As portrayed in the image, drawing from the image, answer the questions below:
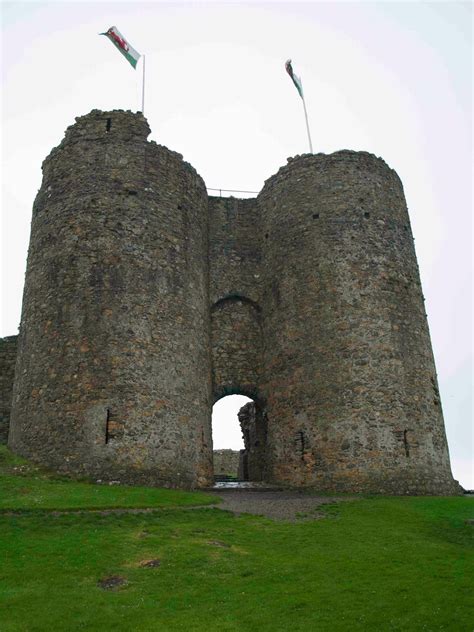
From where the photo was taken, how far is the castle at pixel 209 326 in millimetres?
19734

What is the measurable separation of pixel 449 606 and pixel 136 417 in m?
12.0

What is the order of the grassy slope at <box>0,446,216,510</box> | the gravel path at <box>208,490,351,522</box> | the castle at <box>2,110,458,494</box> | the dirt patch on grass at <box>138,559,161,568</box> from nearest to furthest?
the dirt patch on grass at <box>138,559,161,568</box>, the grassy slope at <box>0,446,216,510</box>, the gravel path at <box>208,490,351,522</box>, the castle at <box>2,110,458,494</box>

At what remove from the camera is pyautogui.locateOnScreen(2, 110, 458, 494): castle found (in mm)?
19734

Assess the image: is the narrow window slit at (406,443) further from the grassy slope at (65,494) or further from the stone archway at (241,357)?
the grassy slope at (65,494)

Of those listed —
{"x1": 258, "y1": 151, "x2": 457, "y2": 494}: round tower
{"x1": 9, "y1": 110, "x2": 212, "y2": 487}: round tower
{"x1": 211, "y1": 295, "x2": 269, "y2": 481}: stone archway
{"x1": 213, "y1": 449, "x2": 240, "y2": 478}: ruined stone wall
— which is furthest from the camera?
{"x1": 213, "y1": 449, "x2": 240, "y2": 478}: ruined stone wall

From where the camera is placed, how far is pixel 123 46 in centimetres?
2655

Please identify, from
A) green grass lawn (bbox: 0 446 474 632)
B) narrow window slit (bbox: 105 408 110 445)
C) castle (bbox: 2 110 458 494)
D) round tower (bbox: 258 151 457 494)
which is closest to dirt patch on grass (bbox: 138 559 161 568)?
green grass lawn (bbox: 0 446 474 632)

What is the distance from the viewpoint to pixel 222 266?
25.9 metres

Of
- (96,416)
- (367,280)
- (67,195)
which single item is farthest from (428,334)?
(67,195)

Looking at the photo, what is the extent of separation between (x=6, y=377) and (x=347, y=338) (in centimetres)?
1306

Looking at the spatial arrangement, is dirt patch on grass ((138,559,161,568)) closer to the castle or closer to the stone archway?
the castle

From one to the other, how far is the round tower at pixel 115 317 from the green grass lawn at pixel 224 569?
2.79 m

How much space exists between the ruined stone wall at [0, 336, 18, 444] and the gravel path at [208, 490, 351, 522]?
29.0 feet

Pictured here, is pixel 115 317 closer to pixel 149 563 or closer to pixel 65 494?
pixel 65 494
